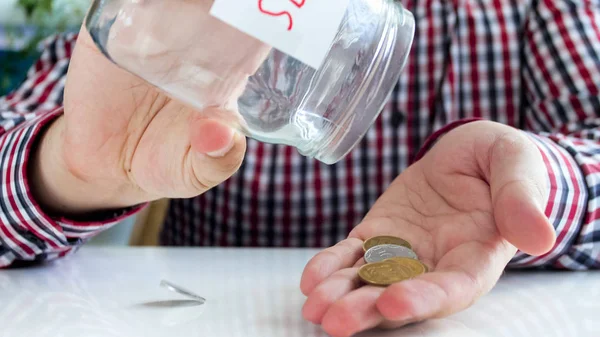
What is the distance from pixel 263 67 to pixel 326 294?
0.63 feet

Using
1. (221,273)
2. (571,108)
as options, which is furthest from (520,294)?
(571,108)

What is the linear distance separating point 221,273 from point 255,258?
0.10m

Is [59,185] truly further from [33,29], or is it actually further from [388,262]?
[33,29]

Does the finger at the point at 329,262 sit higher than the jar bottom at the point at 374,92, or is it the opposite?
the jar bottom at the point at 374,92

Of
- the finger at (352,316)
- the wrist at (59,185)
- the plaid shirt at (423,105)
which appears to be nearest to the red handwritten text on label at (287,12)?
the finger at (352,316)

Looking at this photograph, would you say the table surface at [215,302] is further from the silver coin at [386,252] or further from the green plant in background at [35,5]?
the green plant in background at [35,5]

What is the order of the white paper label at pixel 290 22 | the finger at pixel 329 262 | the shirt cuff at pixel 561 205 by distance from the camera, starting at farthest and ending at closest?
the shirt cuff at pixel 561 205
the finger at pixel 329 262
the white paper label at pixel 290 22

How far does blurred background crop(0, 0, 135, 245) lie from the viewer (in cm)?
150

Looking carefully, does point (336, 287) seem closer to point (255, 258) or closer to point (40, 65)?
point (255, 258)

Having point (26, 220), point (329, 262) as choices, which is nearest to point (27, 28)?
point (26, 220)

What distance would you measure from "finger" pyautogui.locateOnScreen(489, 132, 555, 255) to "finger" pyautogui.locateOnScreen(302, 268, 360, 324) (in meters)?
0.13

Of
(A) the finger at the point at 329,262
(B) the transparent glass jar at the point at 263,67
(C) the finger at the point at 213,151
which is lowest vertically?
(A) the finger at the point at 329,262

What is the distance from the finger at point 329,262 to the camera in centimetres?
56

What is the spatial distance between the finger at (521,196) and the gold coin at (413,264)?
8cm
